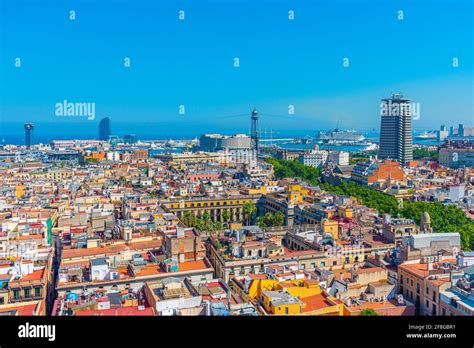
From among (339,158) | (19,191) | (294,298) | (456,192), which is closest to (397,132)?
(339,158)

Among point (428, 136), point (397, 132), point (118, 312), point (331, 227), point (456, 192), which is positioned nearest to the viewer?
point (118, 312)

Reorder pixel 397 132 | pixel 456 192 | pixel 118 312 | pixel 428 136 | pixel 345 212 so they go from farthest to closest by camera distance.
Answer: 1. pixel 428 136
2. pixel 397 132
3. pixel 456 192
4. pixel 345 212
5. pixel 118 312

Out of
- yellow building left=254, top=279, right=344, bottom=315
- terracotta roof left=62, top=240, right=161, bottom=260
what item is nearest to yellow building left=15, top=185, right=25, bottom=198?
terracotta roof left=62, top=240, right=161, bottom=260

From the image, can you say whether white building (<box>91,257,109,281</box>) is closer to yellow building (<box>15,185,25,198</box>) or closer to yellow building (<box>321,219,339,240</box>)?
yellow building (<box>321,219,339,240</box>)

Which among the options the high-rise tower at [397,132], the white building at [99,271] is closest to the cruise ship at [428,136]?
the high-rise tower at [397,132]

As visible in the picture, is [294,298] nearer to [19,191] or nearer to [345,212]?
[345,212]
